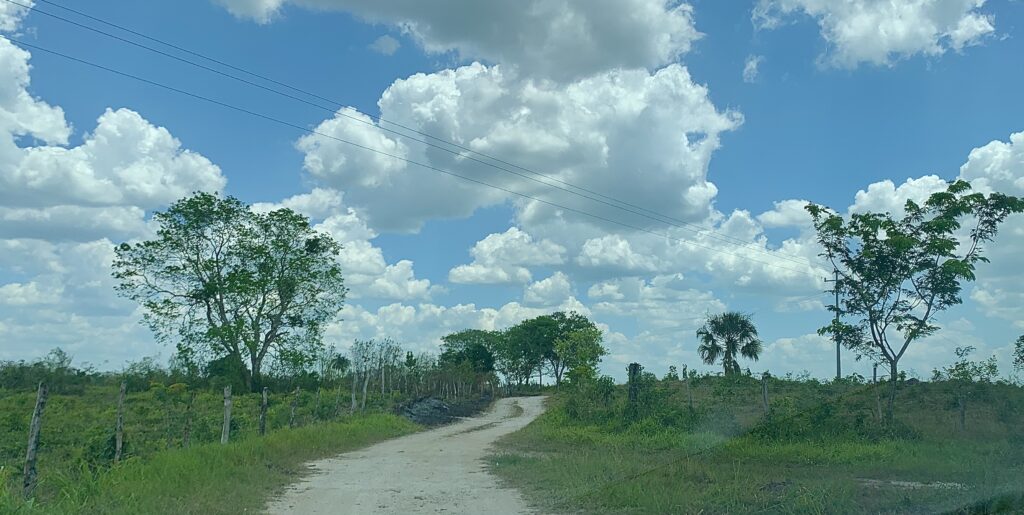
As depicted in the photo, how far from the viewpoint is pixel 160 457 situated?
13.7 metres

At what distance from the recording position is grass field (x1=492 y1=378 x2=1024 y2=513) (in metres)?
10.5

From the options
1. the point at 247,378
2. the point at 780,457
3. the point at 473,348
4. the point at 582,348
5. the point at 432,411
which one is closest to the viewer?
the point at 780,457

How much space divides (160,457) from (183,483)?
1890 mm

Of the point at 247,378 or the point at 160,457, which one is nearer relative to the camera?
the point at 160,457

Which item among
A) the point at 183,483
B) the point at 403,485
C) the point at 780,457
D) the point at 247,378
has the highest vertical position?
the point at 247,378

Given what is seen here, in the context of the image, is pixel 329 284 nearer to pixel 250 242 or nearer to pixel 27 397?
pixel 250 242

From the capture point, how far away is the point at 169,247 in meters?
41.7

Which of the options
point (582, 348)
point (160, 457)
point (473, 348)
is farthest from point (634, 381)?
point (473, 348)

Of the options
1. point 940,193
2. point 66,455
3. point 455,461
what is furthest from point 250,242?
point 940,193

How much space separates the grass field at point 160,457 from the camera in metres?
10.5

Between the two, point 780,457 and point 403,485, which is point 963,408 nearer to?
point 780,457

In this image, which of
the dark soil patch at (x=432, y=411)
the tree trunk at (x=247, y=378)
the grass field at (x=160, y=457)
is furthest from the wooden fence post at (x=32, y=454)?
the tree trunk at (x=247, y=378)

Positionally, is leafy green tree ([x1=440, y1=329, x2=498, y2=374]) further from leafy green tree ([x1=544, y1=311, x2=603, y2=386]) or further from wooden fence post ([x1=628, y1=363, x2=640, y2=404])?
wooden fence post ([x1=628, y1=363, x2=640, y2=404])

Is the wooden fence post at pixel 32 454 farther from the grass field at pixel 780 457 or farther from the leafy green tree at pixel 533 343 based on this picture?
the leafy green tree at pixel 533 343
